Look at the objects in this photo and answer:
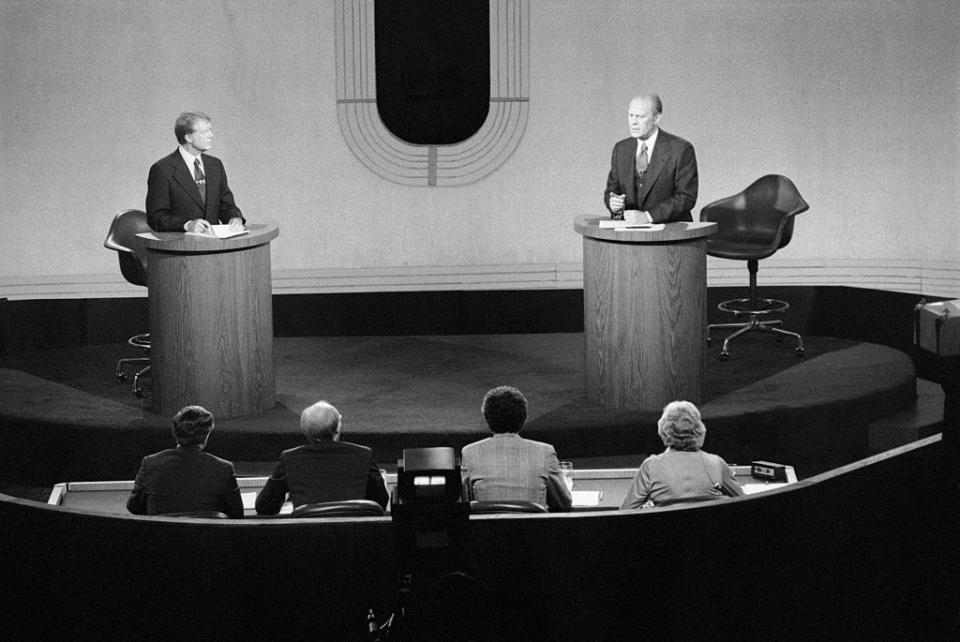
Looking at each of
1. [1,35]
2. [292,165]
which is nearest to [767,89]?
[292,165]

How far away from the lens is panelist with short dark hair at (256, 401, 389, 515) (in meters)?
4.89

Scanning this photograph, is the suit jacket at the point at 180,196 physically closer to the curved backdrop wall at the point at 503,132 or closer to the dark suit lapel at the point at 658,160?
the curved backdrop wall at the point at 503,132

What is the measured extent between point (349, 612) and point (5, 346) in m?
5.85

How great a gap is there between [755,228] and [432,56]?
7.43ft

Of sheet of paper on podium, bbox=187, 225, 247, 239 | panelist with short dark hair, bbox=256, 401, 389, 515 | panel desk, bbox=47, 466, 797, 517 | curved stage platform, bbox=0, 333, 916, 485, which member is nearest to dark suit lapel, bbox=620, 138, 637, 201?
curved stage platform, bbox=0, 333, 916, 485

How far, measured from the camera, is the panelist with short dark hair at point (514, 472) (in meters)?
4.78

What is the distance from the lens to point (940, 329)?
4.10 m

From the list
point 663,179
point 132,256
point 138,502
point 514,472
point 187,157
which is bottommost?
point 138,502

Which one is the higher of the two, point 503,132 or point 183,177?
point 503,132

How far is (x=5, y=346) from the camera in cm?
913

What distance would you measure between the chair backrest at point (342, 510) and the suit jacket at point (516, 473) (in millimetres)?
563

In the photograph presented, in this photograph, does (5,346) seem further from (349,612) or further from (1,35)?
(349,612)

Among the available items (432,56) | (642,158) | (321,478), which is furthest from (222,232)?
(432,56)

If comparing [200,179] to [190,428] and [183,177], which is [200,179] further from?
[190,428]
